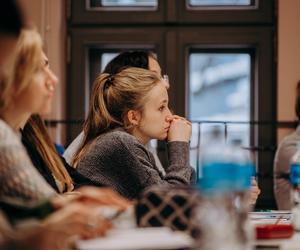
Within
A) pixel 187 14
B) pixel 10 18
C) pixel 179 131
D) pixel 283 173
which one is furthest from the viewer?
pixel 187 14

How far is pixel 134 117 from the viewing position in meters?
2.64

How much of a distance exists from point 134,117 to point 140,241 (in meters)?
1.41

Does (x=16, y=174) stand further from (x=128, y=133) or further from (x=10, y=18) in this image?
(x=128, y=133)

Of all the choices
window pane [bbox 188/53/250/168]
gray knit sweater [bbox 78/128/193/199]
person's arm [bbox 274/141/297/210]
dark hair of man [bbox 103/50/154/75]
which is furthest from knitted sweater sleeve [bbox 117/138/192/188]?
window pane [bbox 188/53/250/168]

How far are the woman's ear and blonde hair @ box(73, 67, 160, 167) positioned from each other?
1cm

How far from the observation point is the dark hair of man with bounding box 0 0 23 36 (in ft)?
3.79

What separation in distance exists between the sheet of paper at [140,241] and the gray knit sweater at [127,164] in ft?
3.29

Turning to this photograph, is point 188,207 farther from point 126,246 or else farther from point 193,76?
point 193,76

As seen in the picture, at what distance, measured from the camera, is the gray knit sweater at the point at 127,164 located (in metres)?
2.39

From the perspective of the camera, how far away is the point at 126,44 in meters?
4.38

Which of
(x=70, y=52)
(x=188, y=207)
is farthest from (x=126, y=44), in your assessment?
(x=188, y=207)

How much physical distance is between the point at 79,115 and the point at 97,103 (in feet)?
5.75

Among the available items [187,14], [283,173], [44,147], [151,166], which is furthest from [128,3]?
[44,147]

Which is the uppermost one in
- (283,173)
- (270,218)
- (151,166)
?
(151,166)
